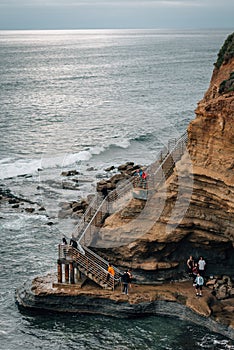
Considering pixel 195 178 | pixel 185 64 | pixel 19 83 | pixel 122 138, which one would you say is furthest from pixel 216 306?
pixel 185 64

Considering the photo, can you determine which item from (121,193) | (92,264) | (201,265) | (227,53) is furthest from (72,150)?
(201,265)

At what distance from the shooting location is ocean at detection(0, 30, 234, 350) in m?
25.7

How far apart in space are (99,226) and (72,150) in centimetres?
3657

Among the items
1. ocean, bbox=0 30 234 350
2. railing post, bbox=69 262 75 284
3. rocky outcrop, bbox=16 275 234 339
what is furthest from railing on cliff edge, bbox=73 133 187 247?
ocean, bbox=0 30 234 350

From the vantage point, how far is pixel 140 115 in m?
84.6

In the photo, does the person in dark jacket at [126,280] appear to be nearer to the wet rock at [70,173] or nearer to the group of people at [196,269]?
the group of people at [196,269]

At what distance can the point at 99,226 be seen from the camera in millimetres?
29234

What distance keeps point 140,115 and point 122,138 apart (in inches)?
591

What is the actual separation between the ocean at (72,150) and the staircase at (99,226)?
2167mm

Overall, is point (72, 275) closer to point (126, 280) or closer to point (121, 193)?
point (126, 280)

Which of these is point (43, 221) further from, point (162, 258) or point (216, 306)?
point (216, 306)

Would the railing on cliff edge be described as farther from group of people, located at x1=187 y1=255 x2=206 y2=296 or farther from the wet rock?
the wet rock

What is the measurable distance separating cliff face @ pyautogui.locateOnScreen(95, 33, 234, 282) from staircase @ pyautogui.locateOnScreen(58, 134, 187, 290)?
2.16 feet

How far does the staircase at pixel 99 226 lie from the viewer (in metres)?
27.7
